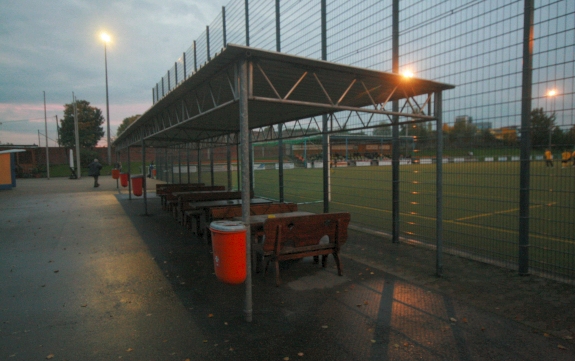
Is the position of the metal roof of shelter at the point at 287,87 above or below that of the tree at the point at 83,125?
below

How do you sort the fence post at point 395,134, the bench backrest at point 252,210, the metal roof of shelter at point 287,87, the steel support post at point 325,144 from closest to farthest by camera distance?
1. the metal roof of shelter at point 287,87
2. the bench backrest at point 252,210
3. the fence post at point 395,134
4. the steel support post at point 325,144

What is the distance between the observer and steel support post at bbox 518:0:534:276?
507cm

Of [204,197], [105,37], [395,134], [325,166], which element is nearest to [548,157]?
[395,134]

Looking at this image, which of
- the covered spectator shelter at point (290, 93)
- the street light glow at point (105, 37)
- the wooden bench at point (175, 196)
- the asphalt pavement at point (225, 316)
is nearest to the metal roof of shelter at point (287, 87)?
the covered spectator shelter at point (290, 93)

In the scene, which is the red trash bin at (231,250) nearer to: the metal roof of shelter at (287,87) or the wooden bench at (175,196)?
the metal roof of shelter at (287,87)

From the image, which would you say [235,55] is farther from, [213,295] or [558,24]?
[558,24]

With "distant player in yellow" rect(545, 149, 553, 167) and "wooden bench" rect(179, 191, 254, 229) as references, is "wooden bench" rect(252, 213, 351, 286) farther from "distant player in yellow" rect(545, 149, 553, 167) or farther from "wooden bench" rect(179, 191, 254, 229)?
"wooden bench" rect(179, 191, 254, 229)

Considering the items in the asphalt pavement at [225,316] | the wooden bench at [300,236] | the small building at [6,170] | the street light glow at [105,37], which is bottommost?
the asphalt pavement at [225,316]

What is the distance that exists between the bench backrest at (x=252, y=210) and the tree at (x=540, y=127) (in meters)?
4.24

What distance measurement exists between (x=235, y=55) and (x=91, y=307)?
136 inches

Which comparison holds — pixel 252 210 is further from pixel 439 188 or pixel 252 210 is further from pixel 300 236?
pixel 439 188

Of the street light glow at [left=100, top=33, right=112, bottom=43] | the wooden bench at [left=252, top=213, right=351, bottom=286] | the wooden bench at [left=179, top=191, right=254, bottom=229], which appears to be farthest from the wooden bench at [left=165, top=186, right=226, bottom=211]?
the street light glow at [left=100, top=33, right=112, bottom=43]

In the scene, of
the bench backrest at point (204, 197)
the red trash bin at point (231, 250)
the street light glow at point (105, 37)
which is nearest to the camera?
the red trash bin at point (231, 250)

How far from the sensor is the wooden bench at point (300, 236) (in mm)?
5031
